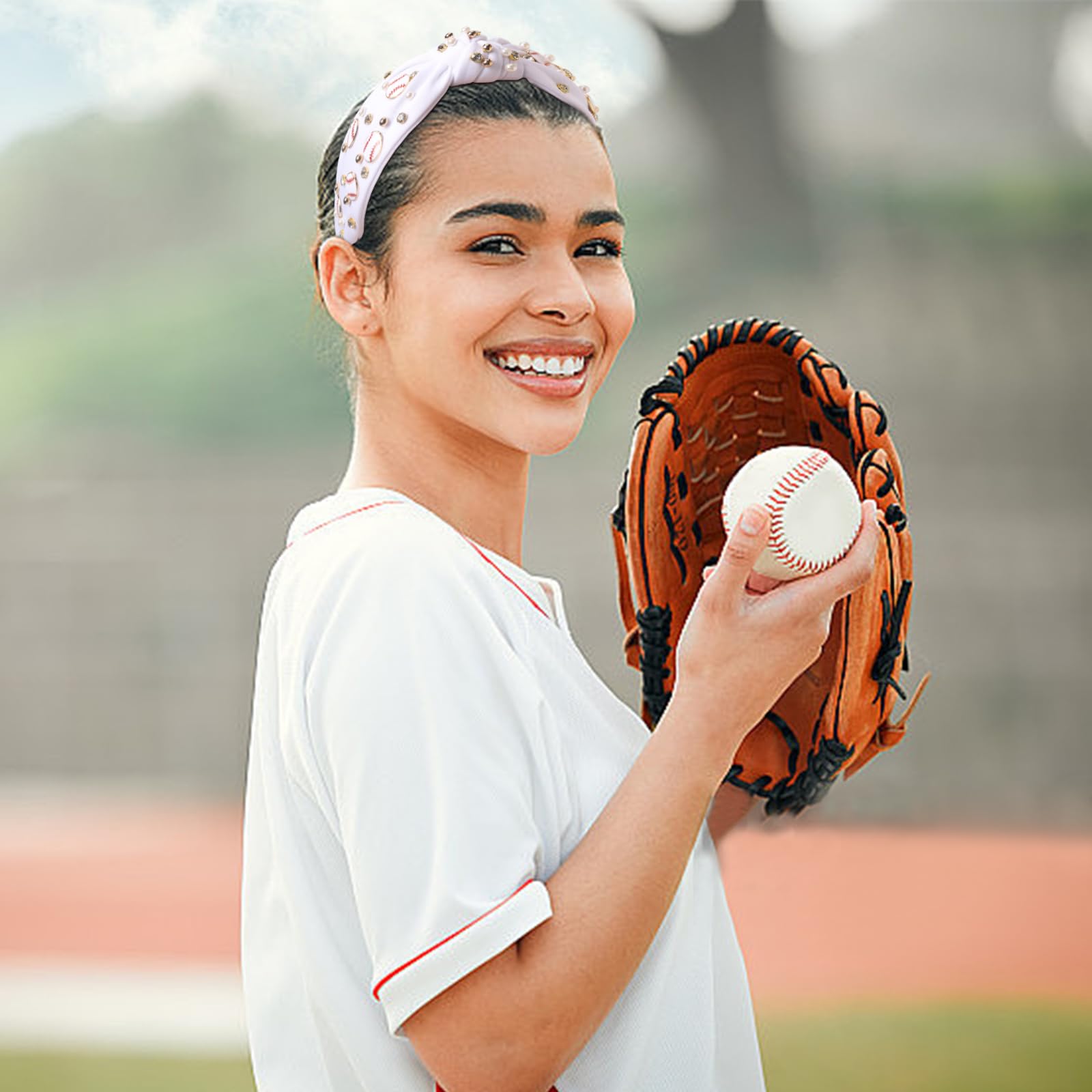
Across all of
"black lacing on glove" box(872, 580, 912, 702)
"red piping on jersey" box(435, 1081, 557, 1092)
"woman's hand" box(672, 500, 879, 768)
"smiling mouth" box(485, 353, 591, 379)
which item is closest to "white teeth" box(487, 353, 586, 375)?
"smiling mouth" box(485, 353, 591, 379)

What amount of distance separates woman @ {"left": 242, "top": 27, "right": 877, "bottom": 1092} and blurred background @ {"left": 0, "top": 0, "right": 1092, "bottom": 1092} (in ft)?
0.68

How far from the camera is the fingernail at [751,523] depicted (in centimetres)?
105

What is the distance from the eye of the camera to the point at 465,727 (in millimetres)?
1015

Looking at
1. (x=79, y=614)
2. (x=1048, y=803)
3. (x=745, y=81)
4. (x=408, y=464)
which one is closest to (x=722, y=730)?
(x=408, y=464)

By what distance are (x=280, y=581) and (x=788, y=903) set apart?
4876 mm

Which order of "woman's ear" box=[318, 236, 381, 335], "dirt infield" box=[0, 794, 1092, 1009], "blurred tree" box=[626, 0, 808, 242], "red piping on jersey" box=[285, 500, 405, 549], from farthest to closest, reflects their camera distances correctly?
"blurred tree" box=[626, 0, 808, 242] < "dirt infield" box=[0, 794, 1092, 1009] < "woman's ear" box=[318, 236, 381, 335] < "red piping on jersey" box=[285, 500, 405, 549]

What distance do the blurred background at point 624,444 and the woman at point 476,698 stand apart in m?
0.21

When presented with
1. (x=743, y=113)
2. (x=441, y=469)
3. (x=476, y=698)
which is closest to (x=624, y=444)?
(x=743, y=113)

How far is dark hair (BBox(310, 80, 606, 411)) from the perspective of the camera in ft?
3.97

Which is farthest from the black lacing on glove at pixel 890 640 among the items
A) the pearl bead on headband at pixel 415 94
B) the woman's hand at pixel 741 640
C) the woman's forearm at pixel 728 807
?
the pearl bead on headband at pixel 415 94

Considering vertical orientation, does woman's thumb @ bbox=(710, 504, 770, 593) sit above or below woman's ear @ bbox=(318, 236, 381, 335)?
below

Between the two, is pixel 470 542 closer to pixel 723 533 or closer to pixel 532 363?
pixel 532 363

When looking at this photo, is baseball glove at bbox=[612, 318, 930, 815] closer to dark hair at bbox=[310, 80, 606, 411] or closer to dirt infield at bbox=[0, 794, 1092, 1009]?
dark hair at bbox=[310, 80, 606, 411]

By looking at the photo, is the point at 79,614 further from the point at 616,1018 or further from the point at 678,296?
the point at 616,1018
